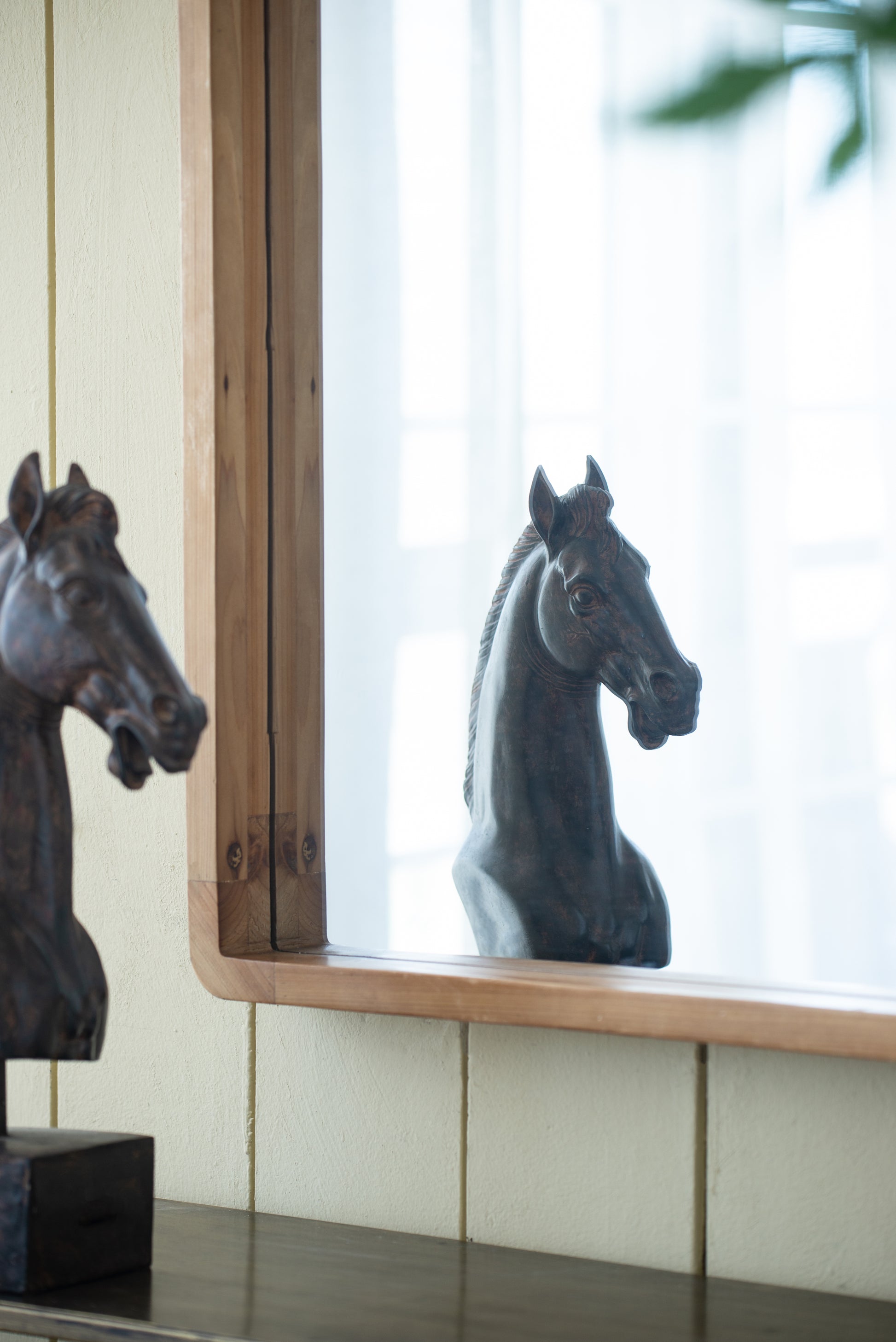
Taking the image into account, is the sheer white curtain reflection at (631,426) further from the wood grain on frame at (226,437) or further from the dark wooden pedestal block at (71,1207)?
the dark wooden pedestal block at (71,1207)

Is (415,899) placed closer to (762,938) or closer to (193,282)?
(762,938)

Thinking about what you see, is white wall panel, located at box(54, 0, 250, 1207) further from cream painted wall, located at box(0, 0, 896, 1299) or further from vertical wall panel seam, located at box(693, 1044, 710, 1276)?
vertical wall panel seam, located at box(693, 1044, 710, 1276)

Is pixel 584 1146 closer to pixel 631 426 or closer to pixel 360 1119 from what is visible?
pixel 360 1119

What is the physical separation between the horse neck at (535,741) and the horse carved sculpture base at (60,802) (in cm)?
20

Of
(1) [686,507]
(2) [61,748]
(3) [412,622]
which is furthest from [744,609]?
(2) [61,748]

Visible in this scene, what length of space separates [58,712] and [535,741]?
228 mm

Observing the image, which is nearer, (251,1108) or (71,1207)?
(71,1207)

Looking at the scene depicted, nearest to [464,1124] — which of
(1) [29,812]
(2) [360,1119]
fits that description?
(2) [360,1119]

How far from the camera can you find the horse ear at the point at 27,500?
2.06 ft

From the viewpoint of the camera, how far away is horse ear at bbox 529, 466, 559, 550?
750 mm

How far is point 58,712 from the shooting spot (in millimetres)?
674

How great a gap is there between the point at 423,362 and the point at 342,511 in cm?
9

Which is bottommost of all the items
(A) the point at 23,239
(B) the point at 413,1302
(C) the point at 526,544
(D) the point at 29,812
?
(B) the point at 413,1302

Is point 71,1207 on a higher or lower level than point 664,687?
lower
